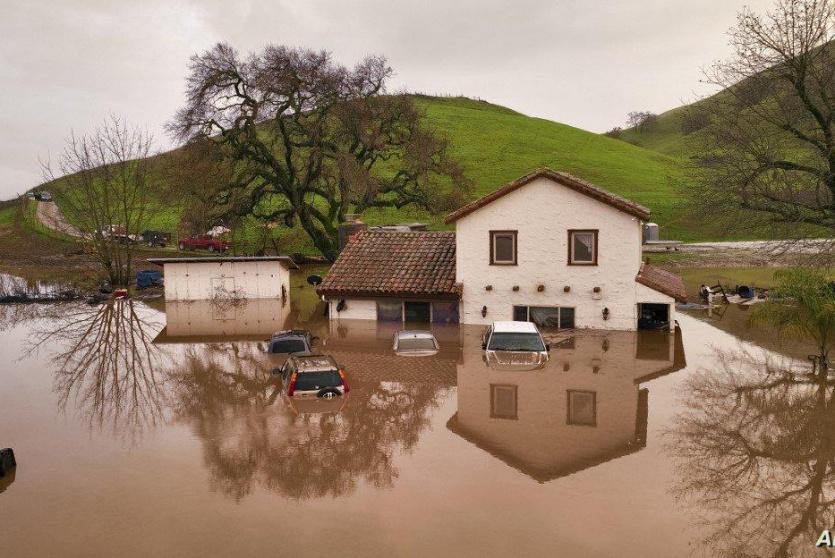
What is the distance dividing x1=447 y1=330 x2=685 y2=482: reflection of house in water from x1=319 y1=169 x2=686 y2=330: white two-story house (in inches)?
103

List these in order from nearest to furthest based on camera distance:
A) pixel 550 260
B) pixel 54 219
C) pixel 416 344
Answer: pixel 416 344 < pixel 550 260 < pixel 54 219

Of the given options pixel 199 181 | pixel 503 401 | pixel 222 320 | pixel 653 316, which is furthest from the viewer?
pixel 199 181

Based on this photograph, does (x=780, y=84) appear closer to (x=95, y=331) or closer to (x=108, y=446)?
(x=108, y=446)

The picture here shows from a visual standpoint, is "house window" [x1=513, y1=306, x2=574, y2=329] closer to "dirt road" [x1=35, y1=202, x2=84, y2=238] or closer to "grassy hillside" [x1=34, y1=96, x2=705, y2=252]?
"grassy hillside" [x1=34, y1=96, x2=705, y2=252]

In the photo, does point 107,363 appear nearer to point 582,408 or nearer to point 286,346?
point 286,346

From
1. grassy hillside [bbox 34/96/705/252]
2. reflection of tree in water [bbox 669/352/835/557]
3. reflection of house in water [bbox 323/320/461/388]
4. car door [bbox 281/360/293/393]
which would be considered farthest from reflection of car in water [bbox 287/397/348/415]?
grassy hillside [bbox 34/96/705/252]

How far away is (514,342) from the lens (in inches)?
914

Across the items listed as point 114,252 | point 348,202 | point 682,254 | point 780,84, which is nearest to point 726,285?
point 682,254

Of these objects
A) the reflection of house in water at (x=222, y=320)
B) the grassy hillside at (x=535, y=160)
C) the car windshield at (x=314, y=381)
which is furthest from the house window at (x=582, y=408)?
the grassy hillside at (x=535, y=160)

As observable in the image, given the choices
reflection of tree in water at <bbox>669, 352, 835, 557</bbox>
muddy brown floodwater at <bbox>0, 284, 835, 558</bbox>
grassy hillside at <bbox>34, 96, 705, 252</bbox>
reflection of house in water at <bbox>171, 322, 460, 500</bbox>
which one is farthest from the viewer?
grassy hillside at <bbox>34, 96, 705, 252</bbox>

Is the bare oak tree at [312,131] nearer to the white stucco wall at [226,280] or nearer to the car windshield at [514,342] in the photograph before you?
Answer: the white stucco wall at [226,280]

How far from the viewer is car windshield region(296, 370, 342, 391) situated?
18.3m

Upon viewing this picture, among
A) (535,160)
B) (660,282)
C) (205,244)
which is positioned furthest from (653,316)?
(535,160)

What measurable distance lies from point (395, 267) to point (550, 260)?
7.61 m
